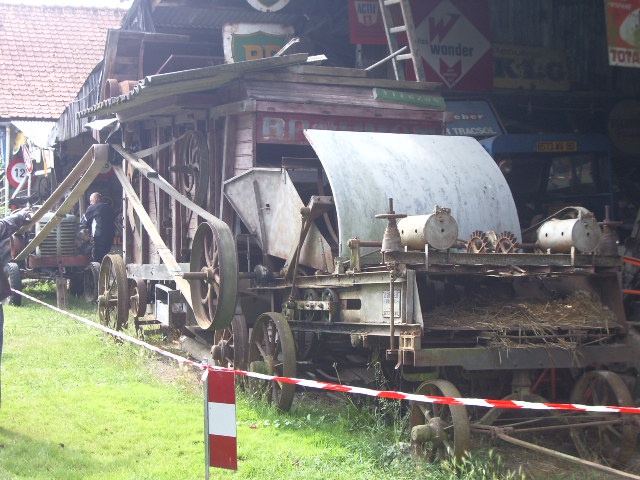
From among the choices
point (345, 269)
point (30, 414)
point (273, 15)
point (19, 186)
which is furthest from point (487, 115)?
point (19, 186)

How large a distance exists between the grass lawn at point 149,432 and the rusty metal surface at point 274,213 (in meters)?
1.37

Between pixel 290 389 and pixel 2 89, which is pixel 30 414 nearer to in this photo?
pixel 290 389

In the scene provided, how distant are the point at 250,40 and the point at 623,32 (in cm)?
518

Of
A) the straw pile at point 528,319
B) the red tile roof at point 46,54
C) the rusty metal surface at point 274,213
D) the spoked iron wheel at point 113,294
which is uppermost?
the red tile roof at point 46,54

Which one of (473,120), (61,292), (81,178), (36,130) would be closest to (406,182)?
(81,178)

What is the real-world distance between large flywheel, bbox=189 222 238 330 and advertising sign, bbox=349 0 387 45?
7.07 m

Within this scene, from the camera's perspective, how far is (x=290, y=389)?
7453 millimetres

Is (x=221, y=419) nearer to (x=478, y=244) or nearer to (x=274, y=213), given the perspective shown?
(x=478, y=244)

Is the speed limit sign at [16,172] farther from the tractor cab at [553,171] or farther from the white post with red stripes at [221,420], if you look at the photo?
the white post with red stripes at [221,420]

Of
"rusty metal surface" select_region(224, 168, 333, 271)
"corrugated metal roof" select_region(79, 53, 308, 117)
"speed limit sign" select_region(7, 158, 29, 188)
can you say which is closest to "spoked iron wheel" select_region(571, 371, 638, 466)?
"rusty metal surface" select_region(224, 168, 333, 271)

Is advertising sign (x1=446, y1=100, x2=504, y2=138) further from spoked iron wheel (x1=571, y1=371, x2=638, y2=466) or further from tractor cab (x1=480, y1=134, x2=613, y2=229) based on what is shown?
spoked iron wheel (x1=571, y1=371, x2=638, y2=466)

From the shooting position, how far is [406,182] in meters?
7.91

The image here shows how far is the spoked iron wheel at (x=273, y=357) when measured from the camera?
7.59 m

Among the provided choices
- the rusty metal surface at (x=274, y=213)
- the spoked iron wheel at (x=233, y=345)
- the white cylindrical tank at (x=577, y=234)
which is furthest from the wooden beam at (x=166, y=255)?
the white cylindrical tank at (x=577, y=234)
